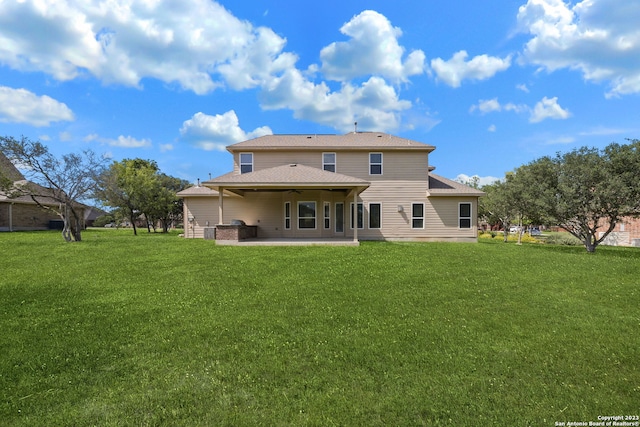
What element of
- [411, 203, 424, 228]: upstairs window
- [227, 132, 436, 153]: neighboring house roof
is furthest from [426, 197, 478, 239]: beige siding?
[227, 132, 436, 153]: neighboring house roof

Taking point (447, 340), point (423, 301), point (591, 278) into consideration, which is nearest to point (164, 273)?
point (423, 301)

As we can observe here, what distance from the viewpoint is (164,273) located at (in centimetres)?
900

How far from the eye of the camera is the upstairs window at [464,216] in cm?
1871

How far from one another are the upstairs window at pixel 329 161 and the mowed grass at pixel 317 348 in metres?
10.9

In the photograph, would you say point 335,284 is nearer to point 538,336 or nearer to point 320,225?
point 538,336

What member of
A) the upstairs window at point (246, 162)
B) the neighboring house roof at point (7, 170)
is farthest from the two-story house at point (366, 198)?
the neighboring house roof at point (7, 170)

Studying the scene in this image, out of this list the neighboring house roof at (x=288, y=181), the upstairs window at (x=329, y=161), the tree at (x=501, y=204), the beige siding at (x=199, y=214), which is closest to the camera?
the neighboring house roof at (x=288, y=181)

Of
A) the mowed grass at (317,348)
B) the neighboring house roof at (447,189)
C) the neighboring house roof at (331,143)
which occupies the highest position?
the neighboring house roof at (331,143)

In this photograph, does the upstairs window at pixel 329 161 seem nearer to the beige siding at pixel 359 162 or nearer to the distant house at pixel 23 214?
the beige siding at pixel 359 162

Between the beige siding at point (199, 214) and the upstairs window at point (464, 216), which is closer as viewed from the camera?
the upstairs window at point (464, 216)

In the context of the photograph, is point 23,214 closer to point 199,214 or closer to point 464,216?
point 199,214

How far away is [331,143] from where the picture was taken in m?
19.2

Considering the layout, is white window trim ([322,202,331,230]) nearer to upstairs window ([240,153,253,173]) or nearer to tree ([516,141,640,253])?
upstairs window ([240,153,253,173])

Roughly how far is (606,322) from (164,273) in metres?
9.69
